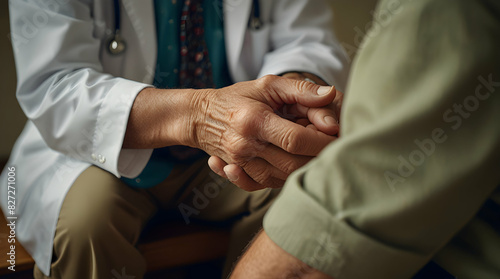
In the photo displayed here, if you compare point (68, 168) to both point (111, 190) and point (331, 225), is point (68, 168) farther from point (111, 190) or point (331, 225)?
point (331, 225)

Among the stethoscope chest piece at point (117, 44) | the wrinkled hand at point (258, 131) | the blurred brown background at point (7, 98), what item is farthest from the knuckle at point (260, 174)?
the blurred brown background at point (7, 98)

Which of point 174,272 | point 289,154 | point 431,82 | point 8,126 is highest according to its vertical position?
point 431,82

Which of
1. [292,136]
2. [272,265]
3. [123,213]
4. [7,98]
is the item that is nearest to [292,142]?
[292,136]

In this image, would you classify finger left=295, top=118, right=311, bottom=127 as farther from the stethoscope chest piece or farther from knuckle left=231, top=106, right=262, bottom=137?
the stethoscope chest piece

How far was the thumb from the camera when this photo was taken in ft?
2.08

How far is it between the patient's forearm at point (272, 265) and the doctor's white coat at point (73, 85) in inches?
15.2

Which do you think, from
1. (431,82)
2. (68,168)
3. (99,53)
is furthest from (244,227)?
(431,82)

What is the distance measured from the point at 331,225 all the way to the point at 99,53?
664mm

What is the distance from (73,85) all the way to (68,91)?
15 mm

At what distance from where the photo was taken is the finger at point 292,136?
0.58 metres

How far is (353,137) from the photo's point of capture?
33cm

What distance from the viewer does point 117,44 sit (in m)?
0.80

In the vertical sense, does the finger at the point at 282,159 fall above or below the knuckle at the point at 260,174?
above

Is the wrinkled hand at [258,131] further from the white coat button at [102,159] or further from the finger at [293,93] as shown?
the white coat button at [102,159]
